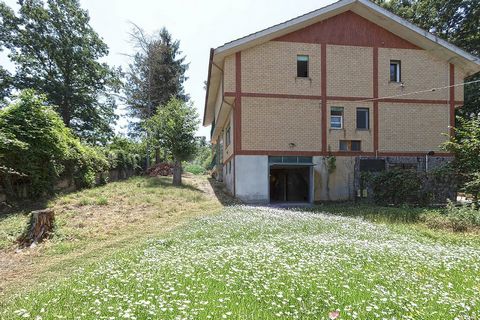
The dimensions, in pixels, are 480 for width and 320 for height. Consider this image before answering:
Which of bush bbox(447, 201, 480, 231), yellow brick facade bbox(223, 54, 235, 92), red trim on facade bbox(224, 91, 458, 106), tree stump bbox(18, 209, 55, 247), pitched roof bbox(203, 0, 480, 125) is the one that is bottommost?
bush bbox(447, 201, 480, 231)

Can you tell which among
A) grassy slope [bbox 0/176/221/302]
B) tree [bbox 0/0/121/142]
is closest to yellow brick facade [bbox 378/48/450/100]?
grassy slope [bbox 0/176/221/302]

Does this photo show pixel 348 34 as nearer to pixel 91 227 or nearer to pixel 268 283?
pixel 91 227

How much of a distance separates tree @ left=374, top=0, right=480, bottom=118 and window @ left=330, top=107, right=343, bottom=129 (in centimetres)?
1547

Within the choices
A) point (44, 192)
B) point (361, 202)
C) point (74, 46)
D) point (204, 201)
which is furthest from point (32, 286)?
point (74, 46)

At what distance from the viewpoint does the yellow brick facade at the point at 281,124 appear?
1805 centimetres

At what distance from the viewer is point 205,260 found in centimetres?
580

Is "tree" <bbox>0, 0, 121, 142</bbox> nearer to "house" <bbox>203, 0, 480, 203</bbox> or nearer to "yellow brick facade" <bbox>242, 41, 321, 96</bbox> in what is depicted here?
"house" <bbox>203, 0, 480, 203</bbox>

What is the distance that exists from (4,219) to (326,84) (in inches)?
655

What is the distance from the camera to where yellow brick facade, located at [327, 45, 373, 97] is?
18.9m

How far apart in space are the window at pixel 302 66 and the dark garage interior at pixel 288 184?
598 centimetres

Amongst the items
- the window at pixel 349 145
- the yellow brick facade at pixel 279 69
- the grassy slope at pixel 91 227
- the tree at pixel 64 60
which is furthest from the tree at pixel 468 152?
the tree at pixel 64 60

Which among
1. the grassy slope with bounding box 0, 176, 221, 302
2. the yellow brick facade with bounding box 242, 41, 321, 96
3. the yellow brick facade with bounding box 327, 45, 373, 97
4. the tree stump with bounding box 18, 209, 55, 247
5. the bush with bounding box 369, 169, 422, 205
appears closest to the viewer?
the grassy slope with bounding box 0, 176, 221, 302

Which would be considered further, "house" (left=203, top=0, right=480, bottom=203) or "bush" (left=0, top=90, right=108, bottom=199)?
"house" (left=203, top=0, right=480, bottom=203)

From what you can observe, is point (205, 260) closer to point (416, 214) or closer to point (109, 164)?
point (416, 214)
